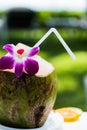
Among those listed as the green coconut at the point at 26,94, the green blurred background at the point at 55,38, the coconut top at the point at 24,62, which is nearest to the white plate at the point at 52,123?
the green coconut at the point at 26,94

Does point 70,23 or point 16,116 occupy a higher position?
point 70,23

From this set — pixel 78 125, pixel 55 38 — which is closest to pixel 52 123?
pixel 78 125

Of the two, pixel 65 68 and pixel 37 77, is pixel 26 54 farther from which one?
pixel 65 68

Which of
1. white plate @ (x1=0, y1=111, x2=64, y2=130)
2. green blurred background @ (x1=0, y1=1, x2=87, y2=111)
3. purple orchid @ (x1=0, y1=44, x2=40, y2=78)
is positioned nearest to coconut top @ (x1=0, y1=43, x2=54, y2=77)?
purple orchid @ (x1=0, y1=44, x2=40, y2=78)

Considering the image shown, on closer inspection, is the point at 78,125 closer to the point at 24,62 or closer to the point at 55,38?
the point at 24,62

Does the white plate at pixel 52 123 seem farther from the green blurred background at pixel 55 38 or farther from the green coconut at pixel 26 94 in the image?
the green blurred background at pixel 55 38

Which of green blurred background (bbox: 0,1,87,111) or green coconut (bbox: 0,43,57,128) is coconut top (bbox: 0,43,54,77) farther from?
green blurred background (bbox: 0,1,87,111)

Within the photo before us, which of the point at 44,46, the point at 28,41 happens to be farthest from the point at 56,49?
the point at 28,41
